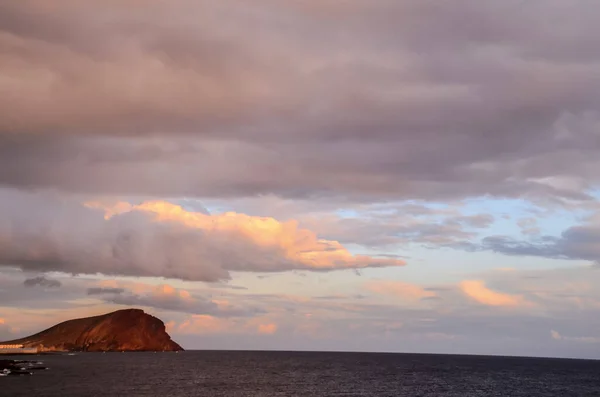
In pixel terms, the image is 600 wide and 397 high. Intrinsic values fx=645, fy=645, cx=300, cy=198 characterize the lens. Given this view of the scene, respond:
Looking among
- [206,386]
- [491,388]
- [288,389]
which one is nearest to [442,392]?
[491,388]

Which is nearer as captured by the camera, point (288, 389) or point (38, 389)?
point (38, 389)

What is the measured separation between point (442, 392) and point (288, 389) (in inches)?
1495

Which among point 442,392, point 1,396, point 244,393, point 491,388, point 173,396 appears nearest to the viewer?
point 1,396

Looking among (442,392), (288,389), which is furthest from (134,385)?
(442,392)

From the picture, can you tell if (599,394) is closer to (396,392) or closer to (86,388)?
(396,392)

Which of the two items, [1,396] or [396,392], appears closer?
[1,396]

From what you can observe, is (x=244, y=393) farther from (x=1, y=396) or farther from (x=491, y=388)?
(x=491, y=388)

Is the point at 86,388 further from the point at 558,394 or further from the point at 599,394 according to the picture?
the point at 599,394

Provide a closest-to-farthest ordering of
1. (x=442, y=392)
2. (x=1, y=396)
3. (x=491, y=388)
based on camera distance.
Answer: (x=1, y=396)
(x=442, y=392)
(x=491, y=388)

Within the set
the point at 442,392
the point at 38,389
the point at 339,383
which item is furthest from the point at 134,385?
the point at 442,392

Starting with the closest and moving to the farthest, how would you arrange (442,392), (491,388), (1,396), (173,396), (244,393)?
(1,396)
(173,396)
(244,393)
(442,392)
(491,388)

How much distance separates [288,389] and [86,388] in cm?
4831

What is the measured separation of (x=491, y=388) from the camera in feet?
578

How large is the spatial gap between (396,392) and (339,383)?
2919 cm
